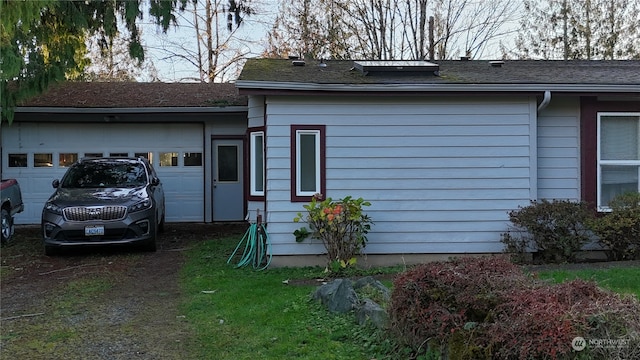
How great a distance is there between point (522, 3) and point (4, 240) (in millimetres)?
22237

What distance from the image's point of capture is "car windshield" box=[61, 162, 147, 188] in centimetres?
995

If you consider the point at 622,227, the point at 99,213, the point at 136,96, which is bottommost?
the point at 622,227

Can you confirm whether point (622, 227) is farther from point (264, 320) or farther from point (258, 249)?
point (264, 320)

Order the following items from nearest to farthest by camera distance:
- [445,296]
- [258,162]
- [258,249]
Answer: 1. [445,296]
2. [258,249]
3. [258,162]

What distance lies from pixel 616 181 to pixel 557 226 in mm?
1595

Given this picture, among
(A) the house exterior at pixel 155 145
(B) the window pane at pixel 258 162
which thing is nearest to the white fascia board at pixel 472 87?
(B) the window pane at pixel 258 162

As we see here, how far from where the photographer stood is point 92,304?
Answer: 6.32 m

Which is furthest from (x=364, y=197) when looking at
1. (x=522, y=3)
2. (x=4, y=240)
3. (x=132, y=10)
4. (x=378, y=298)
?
(x=522, y=3)

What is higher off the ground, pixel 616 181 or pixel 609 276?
pixel 616 181

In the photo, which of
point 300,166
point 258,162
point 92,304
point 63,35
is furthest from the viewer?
point 63,35

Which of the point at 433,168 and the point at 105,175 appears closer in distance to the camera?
the point at 433,168

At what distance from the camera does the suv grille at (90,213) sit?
29.2 ft

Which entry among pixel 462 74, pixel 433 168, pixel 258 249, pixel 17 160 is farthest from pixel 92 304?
pixel 17 160

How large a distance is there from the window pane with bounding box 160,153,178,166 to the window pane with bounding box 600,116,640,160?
9372 mm
